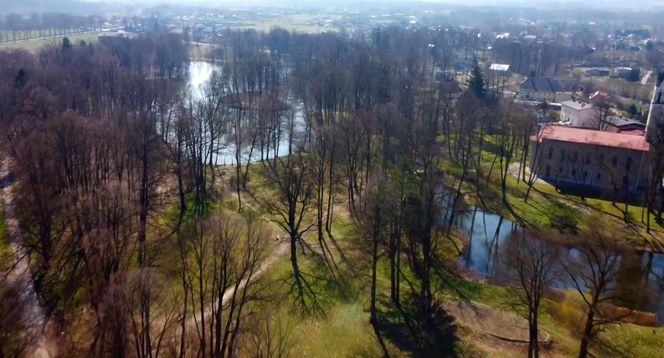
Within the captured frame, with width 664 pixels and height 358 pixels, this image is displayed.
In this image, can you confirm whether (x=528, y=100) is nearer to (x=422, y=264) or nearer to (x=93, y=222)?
(x=422, y=264)

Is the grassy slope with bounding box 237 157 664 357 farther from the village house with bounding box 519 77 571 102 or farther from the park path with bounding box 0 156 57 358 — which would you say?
the village house with bounding box 519 77 571 102

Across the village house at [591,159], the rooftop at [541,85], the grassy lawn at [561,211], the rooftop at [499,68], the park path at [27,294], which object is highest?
the rooftop at [499,68]

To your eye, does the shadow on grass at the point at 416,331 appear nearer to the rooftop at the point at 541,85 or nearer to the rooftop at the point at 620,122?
the rooftop at the point at 620,122

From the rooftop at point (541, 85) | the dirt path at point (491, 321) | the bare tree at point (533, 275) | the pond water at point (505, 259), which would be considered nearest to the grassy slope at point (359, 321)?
the dirt path at point (491, 321)

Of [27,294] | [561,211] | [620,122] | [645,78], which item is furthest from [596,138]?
[645,78]

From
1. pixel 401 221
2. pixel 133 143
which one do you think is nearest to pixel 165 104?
pixel 133 143

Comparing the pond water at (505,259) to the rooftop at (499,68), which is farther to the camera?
the rooftop at (499,68)

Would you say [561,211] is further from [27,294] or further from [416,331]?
[27,294]
